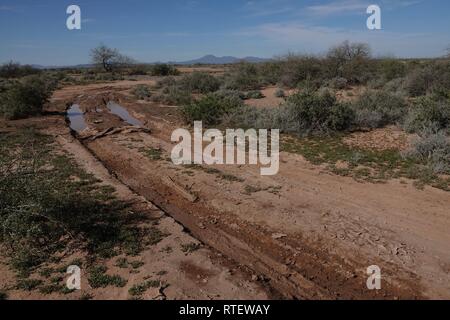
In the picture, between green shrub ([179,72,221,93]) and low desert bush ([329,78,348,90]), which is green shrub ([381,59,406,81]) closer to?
low desert bush ([329,78,348,90])

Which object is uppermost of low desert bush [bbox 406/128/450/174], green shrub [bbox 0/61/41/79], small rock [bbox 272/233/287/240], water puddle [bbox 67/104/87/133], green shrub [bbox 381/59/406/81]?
green shrub [bbox 0/61/41/79]

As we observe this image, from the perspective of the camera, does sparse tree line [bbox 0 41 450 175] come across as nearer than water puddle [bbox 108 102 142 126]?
Yes

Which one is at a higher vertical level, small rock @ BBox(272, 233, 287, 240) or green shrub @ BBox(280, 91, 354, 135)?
green shrub @ BBox(280, 91, 354, 135)

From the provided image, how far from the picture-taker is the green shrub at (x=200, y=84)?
27781 mm

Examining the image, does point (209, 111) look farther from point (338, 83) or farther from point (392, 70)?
point (392, 70)

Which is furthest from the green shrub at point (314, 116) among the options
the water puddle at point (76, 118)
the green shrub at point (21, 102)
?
the green shrub at point (21, 102)

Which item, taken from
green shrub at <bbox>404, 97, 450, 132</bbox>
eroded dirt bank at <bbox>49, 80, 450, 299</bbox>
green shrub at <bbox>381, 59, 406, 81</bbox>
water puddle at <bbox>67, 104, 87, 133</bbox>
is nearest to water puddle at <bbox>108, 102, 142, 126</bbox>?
water puddle at <bbox>67, 104, 87, 133</bbox>

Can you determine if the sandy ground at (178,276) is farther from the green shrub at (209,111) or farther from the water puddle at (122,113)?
the water puddle at (122,113)

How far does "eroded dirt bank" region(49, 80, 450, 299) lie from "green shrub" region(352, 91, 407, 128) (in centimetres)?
414

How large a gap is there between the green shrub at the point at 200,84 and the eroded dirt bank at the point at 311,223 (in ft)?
57.6

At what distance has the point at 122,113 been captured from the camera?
20.7m

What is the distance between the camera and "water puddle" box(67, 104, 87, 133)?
16750 mm

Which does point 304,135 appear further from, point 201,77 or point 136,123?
point 201,77
